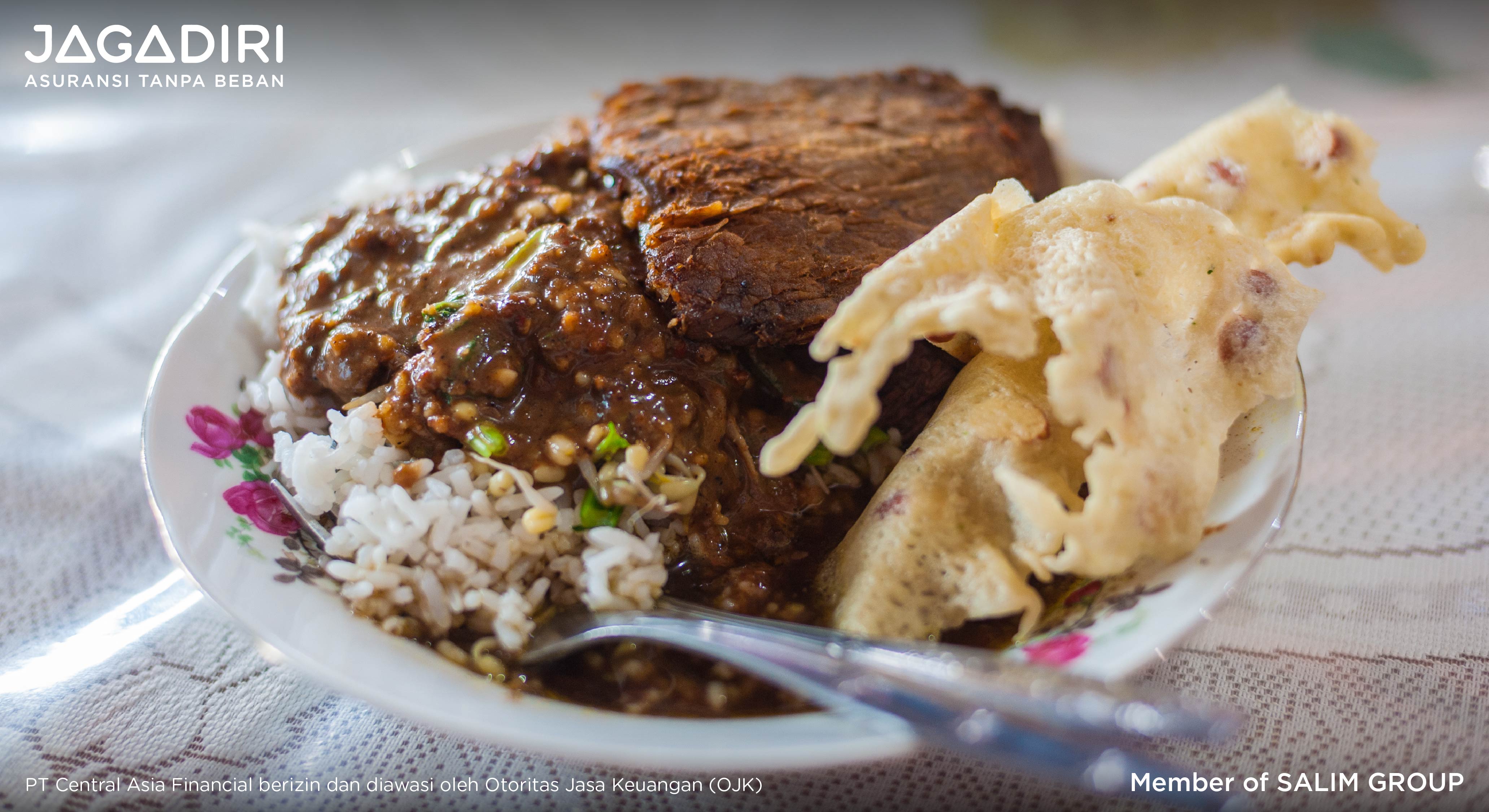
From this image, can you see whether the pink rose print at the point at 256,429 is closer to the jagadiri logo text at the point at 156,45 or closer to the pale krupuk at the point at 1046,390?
the pale krupuk at the point at 1046,390

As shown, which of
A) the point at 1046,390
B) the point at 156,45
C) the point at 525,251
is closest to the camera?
the point at 1046,390

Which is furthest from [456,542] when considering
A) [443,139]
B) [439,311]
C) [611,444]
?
[443,139]

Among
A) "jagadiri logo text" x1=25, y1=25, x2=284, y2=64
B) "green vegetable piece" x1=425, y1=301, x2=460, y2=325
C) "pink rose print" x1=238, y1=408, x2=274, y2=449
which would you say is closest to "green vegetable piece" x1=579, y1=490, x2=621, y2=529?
"green vegetable piece" x1=425, y1=301, x2=460, y2=325

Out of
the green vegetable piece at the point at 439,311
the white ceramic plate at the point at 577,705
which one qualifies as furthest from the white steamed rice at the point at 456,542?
the green vegetable piece at the point at 439,311

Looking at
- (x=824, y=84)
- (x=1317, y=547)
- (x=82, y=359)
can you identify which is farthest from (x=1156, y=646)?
(x=82, y=359)

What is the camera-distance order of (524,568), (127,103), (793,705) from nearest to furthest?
(793,705), (524,568), (127,103)

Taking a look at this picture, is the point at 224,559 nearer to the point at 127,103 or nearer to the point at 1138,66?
the point at 127,103

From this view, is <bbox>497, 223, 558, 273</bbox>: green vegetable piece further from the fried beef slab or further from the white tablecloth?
the white tablecloth

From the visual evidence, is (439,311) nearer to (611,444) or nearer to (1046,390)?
(611,444)
